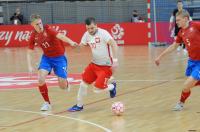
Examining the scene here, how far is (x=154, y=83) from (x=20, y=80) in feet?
12.7

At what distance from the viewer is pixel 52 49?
10.9 metres

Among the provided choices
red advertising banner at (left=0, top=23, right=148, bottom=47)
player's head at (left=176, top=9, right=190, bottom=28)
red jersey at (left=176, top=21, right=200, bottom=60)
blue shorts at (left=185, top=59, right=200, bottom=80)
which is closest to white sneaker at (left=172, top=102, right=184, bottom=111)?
blue shorts at (left=185, top=59, right=200, bottom=80)

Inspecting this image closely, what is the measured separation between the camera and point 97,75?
10.5 meters

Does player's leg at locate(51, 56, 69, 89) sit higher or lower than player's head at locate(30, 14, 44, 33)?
lower

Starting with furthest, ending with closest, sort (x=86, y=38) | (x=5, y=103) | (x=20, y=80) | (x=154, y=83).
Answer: (x=20, y=80) < (x=154, y=83) < (x=5, y=103) < (x=86, y=38)

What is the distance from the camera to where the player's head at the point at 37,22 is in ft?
34.2

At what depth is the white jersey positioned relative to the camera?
407 inches

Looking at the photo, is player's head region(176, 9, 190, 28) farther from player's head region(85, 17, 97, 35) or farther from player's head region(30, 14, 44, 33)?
player's head region(30, 14, 44, 33)

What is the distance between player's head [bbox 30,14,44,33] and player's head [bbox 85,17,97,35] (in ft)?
3.23

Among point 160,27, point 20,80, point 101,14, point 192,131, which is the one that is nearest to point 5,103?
point 20,80

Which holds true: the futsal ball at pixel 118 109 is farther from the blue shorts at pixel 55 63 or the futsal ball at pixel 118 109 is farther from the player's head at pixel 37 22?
the player's head at pixel 37 22

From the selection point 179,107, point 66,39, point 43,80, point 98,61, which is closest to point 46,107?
point 43,80

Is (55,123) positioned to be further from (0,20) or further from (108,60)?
(0,20)

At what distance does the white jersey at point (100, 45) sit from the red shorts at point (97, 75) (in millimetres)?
93
